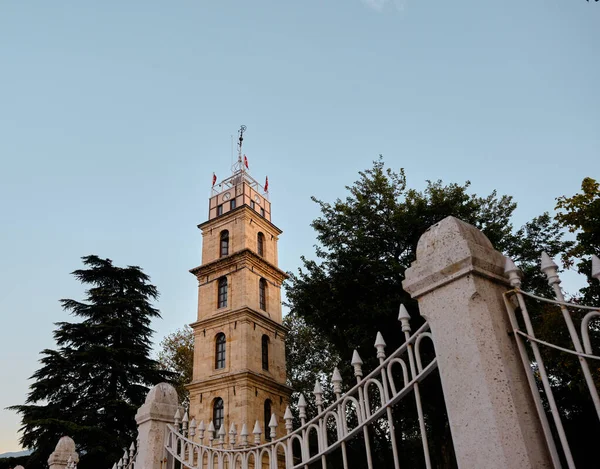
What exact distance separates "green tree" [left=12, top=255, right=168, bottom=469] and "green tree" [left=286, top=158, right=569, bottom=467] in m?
9.12

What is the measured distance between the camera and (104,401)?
63.9 feet

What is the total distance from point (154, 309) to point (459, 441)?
908 inches

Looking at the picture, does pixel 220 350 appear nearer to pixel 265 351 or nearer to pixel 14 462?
pixel 265 351

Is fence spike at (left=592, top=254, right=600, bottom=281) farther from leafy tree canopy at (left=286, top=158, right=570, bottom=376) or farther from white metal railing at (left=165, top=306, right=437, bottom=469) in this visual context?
leafy tree canopy at (left=286, top=158, right=570, bottom=376)

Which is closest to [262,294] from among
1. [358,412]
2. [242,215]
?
[242,215]

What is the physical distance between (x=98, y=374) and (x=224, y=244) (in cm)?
894

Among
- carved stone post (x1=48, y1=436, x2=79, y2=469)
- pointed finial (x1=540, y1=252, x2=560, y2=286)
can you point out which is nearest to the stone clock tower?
carved stone post (x1=48, y1=436, x2=79, y2=469)

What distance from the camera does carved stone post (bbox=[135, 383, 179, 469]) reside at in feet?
A: 17.9

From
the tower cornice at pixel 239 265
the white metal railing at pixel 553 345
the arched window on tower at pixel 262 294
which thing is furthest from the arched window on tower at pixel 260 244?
the white metal railing at pixel 553 345

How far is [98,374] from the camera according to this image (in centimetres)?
2066

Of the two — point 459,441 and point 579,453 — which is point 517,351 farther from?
point 579,453

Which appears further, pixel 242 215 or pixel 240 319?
pixel 242 215

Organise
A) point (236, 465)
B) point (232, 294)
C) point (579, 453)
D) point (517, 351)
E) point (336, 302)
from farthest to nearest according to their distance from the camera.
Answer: point (232, 294) < point (336, 302) < point (579, 453) < point (236, 465) < point (517, 351)

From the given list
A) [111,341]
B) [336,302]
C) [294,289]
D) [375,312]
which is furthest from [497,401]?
[111,341]
